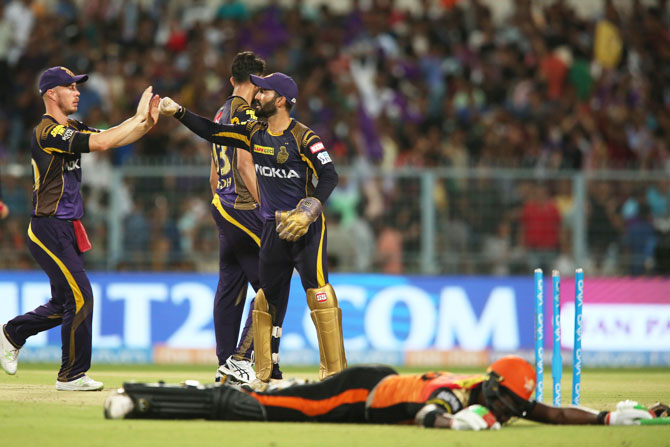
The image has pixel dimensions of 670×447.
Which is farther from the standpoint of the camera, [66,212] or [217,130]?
[66,212]

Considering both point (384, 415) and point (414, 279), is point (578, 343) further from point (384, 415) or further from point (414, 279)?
point (414, 279)

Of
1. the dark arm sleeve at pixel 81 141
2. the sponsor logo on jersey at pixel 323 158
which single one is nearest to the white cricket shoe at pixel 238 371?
the sponsor logo on jersey at pixel 323 158

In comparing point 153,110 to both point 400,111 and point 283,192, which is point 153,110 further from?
point 400,111

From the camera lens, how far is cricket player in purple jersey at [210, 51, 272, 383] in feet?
32.1

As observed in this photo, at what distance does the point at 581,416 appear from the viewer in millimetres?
7344

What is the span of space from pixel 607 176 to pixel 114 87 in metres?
8.17

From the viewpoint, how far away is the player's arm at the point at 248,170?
980cm

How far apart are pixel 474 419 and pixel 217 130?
3561 mm

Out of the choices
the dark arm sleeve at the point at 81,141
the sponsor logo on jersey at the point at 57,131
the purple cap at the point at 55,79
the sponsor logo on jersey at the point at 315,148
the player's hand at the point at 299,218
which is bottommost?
the player's hand at the point at 299,218

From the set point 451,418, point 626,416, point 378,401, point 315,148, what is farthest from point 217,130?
point 626,416

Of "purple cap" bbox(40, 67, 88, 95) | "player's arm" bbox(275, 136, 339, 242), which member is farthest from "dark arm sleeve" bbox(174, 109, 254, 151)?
"purple cap" bbox(40, 67, 88, 95)

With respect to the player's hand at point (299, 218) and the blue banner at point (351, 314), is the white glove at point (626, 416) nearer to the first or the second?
the player's hand at point (299, 218)

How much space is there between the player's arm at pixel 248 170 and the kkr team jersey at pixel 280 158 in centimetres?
51

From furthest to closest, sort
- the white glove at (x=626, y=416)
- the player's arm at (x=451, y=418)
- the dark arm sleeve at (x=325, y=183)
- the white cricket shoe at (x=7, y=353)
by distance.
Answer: the white cricket shoe at (x=7, y=353), the dark arm sleeve at (x=325, y=183), the white glove at (x=626, y=416), the player's arm at (x=451, y=418)
